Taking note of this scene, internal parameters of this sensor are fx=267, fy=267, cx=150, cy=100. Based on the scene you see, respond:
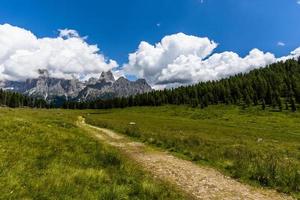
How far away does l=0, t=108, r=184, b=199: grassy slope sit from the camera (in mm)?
9203

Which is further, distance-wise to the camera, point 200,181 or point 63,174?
point 200,181

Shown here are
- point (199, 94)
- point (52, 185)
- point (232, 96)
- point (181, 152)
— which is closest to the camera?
point (52, 185)

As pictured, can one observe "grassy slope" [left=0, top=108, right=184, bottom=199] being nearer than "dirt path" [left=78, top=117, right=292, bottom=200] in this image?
Yes

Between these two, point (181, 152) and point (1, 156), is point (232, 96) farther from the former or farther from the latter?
point (1, 156)

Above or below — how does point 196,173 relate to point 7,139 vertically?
below

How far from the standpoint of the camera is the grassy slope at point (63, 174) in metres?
9.20

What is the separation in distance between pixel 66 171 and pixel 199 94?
184655 millimetres

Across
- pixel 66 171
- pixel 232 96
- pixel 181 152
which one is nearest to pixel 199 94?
pixel 232 96

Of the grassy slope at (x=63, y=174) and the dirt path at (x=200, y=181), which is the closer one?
the grassy slope at (x=63, y=174)

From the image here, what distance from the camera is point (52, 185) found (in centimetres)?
961

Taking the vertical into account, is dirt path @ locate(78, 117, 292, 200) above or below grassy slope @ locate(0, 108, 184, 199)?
below

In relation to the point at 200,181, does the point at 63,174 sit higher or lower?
higher

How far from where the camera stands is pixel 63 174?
11023mm

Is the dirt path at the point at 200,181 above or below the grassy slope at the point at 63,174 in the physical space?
below
